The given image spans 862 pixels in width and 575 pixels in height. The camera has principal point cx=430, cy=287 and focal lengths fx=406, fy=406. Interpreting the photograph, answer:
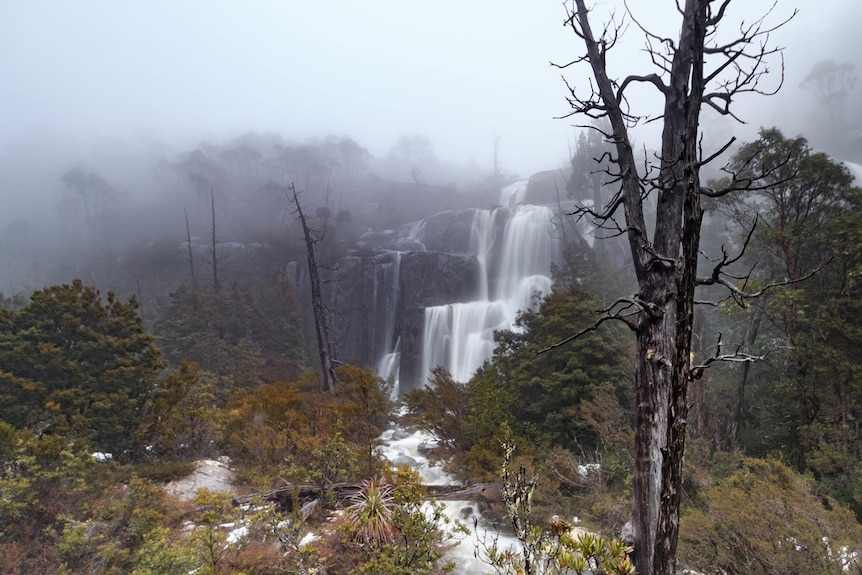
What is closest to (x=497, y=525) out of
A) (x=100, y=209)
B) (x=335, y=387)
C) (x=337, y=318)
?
(x=335, y=387)

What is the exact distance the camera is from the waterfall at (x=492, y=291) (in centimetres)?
2309

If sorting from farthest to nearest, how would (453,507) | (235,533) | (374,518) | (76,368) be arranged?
(76,368) < (453,507) < (235,533) < (374,518)

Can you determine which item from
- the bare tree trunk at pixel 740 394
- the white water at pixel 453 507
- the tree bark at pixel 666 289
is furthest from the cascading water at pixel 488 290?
the tree bark at pixel 666 289

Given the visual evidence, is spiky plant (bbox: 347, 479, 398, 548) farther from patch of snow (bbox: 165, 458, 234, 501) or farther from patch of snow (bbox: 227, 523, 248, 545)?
patch of snow (bbox: 165, 458, 234, 501)

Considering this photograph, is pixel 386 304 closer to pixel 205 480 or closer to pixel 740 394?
pixel 205 480

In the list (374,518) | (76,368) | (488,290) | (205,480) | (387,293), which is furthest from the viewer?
(488,290)

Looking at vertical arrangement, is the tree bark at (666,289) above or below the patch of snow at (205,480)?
above

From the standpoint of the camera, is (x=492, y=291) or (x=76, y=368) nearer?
(x=76, y=368)

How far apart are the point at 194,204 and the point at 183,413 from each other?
50.8m

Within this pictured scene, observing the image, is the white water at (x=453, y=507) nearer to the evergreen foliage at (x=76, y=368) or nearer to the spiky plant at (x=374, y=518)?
the spiky plant at (x=374, y=518)

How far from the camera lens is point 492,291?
27.9 m

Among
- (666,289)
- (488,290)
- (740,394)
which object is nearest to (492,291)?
(488,290)

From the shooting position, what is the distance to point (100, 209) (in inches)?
1984

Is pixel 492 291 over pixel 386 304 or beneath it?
over
